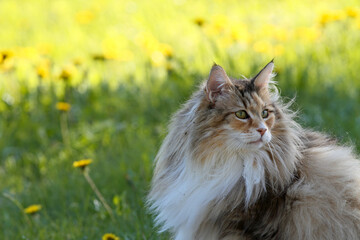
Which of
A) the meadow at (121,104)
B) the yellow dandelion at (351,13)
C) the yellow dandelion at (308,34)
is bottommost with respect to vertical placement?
the meadow at (121,104)

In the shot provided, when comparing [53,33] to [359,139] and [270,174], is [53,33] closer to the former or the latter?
[359,139]

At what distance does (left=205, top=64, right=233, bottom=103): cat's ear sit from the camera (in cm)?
318

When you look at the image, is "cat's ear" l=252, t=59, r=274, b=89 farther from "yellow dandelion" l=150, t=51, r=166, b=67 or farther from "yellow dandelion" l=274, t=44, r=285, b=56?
"yellow dandelion" l=274, t=44, r=285, b=56

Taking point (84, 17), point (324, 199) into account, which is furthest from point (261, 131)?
point (84, 17)

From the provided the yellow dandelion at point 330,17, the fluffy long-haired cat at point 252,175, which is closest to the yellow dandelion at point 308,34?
the yellow dandelion at point 330,17

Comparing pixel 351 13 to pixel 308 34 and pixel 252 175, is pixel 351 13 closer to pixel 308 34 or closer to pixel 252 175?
pixel 308 34

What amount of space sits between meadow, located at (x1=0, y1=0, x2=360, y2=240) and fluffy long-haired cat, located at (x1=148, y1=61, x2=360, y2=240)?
0.74 metres

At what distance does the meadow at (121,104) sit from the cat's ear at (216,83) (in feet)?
3.77

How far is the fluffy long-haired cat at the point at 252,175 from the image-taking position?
3.04m

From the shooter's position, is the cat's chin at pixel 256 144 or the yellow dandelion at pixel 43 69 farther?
the yellow dandelion at pixel 43 69

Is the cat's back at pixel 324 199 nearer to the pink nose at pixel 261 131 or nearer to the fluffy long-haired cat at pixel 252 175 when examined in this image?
the fluffy long-haired cat at pixel 252 175

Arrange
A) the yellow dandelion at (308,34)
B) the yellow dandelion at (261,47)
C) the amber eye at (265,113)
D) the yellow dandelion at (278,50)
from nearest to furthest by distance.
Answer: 1. the amber eye at (265,113)
2. the yellow dandelion at (261,47)
3. the yellow dandelion at (278,50)
4. the yellow dandelion at (308,34)

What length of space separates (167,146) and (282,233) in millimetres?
876

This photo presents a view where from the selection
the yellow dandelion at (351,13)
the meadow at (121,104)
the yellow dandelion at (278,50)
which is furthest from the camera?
the yellow dandelion at (278,50)
